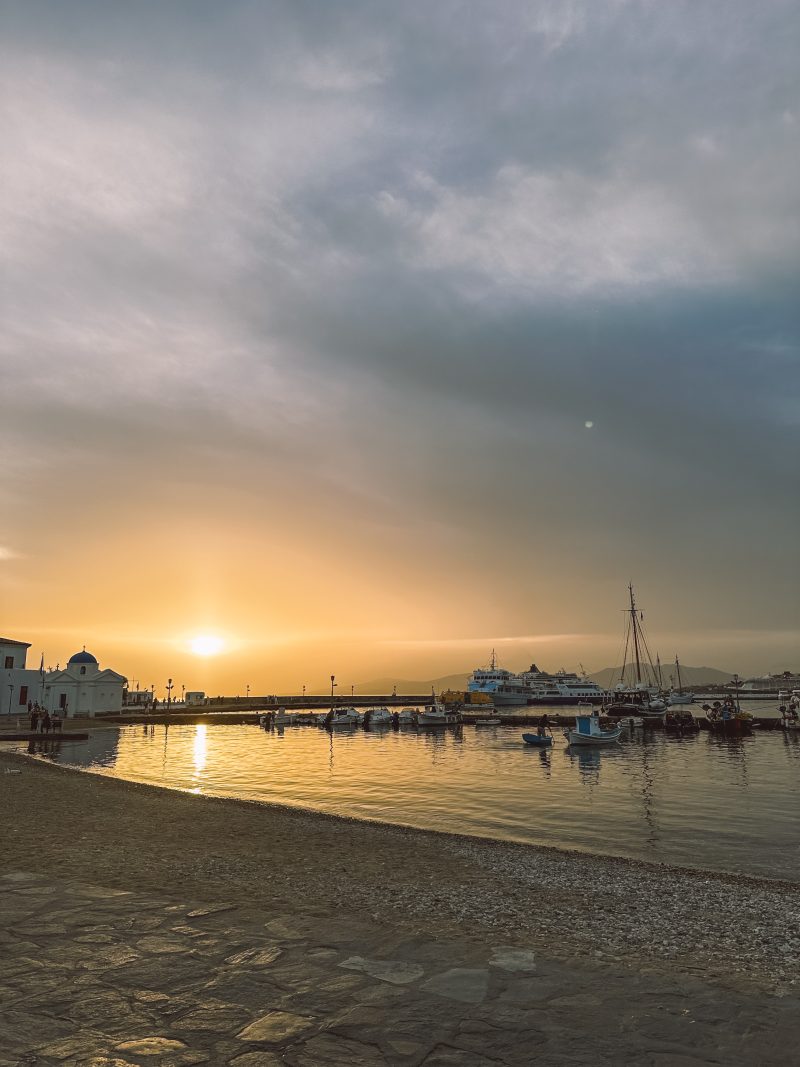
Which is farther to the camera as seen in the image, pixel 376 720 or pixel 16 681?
pixel 376 720

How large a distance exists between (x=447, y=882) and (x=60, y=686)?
3556 inches

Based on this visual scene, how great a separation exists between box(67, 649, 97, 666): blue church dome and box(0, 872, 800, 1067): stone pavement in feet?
311

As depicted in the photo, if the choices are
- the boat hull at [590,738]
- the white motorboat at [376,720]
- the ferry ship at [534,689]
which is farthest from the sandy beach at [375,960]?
the ferry ship at [534,689]

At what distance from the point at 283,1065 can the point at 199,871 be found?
8.48 meters

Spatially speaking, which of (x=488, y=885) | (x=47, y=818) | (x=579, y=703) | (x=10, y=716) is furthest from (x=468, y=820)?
(x=579, y=703)

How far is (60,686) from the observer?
Answer: 88.9 m

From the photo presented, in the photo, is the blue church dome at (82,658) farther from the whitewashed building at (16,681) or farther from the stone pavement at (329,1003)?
the stone pavement at (329,1003)

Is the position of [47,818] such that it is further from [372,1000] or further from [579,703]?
[579,703]

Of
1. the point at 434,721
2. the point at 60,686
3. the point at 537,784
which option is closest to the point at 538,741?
the point at 537,784

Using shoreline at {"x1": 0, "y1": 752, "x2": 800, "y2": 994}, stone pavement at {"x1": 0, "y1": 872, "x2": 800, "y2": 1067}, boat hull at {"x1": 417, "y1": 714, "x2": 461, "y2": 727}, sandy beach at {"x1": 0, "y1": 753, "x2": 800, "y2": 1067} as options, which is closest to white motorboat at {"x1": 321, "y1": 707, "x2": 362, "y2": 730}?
boat hull at {"x1": 417, "y1": 714, "x2": 461, "y2": 727}

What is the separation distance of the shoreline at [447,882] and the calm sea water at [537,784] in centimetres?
482

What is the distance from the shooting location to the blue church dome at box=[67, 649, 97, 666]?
9331 centimetres

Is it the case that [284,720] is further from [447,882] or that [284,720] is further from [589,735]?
[447,882]

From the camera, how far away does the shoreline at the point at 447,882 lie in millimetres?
9445
